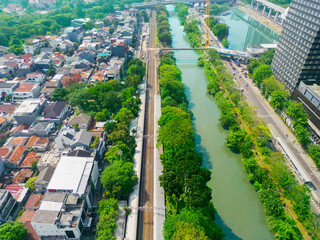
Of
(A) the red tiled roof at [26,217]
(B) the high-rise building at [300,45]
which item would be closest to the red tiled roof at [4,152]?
(A) the red tiled roof at [26,217]

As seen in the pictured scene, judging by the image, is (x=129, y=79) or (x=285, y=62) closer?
(x=285, y=62)

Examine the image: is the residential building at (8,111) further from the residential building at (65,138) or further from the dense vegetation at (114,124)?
the residential building at (65,138)

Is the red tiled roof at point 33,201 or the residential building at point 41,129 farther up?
the residential building at point 41,129

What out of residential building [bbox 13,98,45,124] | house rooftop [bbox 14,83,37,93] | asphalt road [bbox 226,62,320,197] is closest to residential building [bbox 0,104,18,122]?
residential building [bbox 13,98,45,124]

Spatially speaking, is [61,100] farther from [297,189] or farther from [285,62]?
[285,62]

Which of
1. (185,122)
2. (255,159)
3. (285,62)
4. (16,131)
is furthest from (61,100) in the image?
(285,62)

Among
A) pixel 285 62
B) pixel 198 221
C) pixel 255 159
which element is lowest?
pixel 255 159
